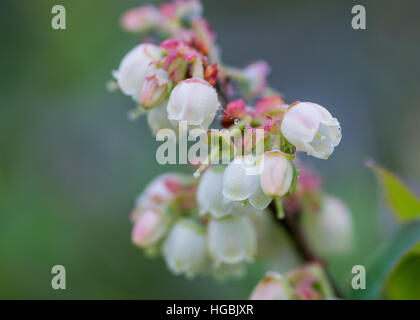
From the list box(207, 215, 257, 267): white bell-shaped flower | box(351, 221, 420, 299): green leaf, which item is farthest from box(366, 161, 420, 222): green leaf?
box(207, 215, 257, 267): white bell-shaped flower

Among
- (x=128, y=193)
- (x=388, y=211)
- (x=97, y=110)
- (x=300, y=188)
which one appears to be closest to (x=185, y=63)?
(x=300, y=188)

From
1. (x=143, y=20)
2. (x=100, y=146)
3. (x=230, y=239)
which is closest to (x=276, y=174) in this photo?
(x=230, y=239)

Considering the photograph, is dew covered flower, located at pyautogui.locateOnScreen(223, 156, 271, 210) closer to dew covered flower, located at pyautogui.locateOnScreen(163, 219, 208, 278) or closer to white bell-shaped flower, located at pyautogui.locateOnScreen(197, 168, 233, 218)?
white bell-shaped flower, located at pyautogui.locateOnScreen(197, 168, 233, 218)

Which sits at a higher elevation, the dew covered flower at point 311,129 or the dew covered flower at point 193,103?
the dew covered flower at point 193,103

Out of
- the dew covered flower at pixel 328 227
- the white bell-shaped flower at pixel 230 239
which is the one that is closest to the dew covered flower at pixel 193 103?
the white bell-shaped flower at pixel 230 239

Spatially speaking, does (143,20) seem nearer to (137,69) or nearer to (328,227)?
(137,69)

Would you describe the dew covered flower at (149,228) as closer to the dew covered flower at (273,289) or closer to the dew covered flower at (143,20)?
the dew covered flower at (273,289)

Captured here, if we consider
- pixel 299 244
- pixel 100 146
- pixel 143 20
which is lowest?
pixel 299 244
